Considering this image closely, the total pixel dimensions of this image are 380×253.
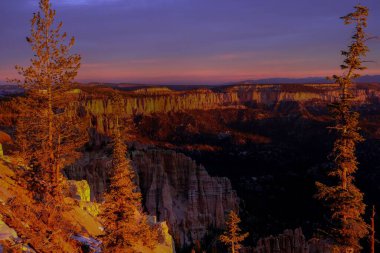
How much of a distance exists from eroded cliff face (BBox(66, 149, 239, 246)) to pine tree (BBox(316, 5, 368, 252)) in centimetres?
2954

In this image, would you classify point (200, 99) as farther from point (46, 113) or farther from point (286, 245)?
point (46, 113)

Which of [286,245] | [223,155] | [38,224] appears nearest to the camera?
[38,224]

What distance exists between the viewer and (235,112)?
551 ft

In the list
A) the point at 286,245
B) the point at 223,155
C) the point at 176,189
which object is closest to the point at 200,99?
the point at 223,155

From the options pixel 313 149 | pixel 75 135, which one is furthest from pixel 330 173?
pixel 313 149

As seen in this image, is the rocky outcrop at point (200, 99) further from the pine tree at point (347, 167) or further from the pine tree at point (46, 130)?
the pine tree at point (347, 167)

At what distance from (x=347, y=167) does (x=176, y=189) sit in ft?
125

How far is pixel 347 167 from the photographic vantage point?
36.1 ft

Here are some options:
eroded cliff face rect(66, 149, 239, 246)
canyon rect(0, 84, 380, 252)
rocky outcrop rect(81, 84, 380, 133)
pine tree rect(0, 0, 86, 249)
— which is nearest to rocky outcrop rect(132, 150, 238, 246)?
eroded cliff face rect(66, 149, 239, 246)

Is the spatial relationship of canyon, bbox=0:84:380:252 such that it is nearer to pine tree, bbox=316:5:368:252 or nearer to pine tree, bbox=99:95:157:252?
pine tree, bbox=316:5:368:252

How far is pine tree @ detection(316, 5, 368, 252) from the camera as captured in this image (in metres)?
10.6

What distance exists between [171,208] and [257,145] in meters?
79.5

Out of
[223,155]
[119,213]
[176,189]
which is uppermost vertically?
[119,213]

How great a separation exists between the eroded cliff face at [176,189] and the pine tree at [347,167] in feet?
96.9
